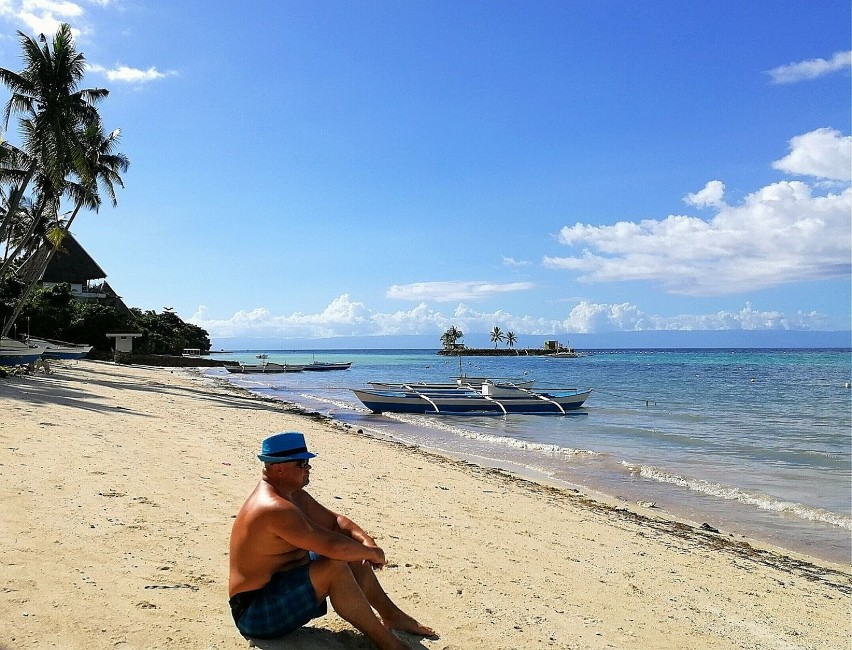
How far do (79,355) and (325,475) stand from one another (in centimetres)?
4132

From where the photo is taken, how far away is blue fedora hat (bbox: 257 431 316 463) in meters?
A: 3.41

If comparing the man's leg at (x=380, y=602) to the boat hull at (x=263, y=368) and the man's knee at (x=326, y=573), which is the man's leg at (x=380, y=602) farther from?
the boat hull at (x=263, y=368)

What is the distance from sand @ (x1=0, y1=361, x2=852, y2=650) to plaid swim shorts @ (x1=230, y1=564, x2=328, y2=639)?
0.59 ft

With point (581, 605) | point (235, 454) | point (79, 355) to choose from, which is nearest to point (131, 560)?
point (581, 605)

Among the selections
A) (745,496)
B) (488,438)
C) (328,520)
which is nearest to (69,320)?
(488,438)

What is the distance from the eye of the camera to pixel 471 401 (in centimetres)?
2628

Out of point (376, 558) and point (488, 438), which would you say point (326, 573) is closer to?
point (376, 558)

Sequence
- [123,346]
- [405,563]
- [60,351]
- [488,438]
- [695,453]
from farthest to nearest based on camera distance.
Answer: [123,346] < [60,351] < [488,438] < [695,453] < [405,563]

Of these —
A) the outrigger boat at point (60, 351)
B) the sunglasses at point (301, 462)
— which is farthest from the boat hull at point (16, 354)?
the sunglasses at point (301, 462)

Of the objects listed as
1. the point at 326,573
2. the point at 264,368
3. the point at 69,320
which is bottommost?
the point at 264,368

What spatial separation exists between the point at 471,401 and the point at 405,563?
21.1 metres

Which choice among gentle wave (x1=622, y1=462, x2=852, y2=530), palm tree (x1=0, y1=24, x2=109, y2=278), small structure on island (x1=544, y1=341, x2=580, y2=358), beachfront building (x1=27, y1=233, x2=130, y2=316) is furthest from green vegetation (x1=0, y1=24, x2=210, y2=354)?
small structure on island (x1=544, y1=341, x2=580, y2=358)

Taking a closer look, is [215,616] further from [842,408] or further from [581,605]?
[842,408]

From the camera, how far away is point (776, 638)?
480 centimetres
